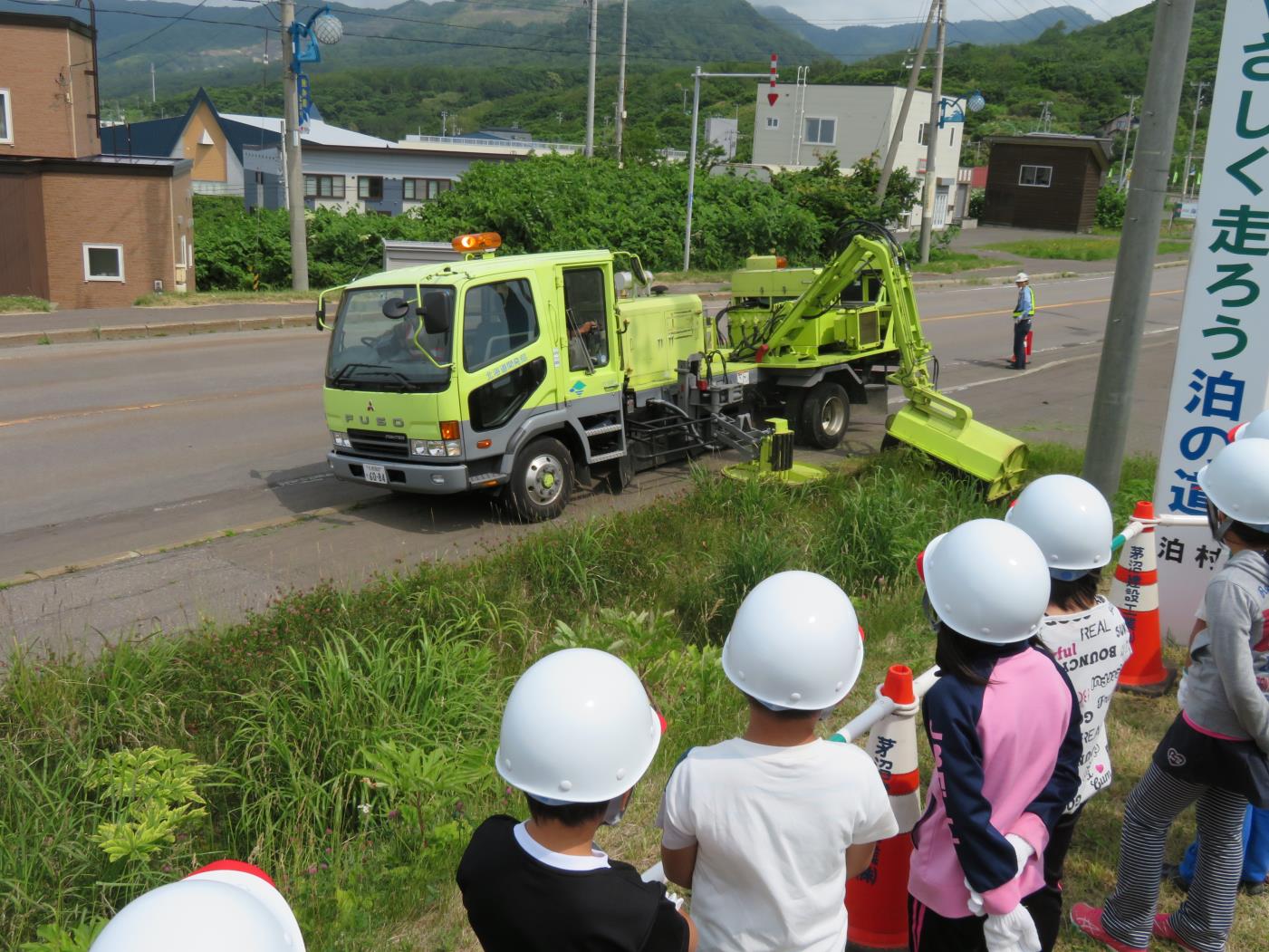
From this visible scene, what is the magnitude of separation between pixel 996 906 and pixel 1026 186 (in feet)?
212

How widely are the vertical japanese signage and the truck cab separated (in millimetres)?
5215

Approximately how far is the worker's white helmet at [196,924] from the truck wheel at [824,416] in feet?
38.1

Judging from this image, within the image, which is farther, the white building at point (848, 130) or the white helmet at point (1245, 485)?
the white building at point (848, 130)

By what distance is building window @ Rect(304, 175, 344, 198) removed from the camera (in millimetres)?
61938

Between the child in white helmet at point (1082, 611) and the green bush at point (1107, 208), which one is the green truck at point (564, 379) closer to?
the child in white helmet at point (1082, 611)

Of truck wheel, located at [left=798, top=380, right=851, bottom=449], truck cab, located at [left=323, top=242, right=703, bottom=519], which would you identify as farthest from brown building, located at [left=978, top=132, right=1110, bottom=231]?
truck cab, located at [left=323, top=242, right=703, bottom=519]

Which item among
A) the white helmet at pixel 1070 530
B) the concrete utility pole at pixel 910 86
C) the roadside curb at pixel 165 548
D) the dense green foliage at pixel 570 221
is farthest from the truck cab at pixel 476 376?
the concrete utility pole at pixel 910 86

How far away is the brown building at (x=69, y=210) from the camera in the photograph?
1080 inches

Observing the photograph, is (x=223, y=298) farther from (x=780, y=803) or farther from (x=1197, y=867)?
(x=780, y=803)

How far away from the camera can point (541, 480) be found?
9.95m

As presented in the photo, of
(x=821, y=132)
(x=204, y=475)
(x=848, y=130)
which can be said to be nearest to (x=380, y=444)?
(x=204, y=475)

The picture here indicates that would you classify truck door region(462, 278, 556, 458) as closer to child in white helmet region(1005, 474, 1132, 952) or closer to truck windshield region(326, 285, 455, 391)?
truck windshield region(326, 285, 455, 391)

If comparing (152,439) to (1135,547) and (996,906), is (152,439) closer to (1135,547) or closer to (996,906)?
(1135,547)

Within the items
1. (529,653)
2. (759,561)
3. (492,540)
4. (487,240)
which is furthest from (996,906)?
(487,240)
